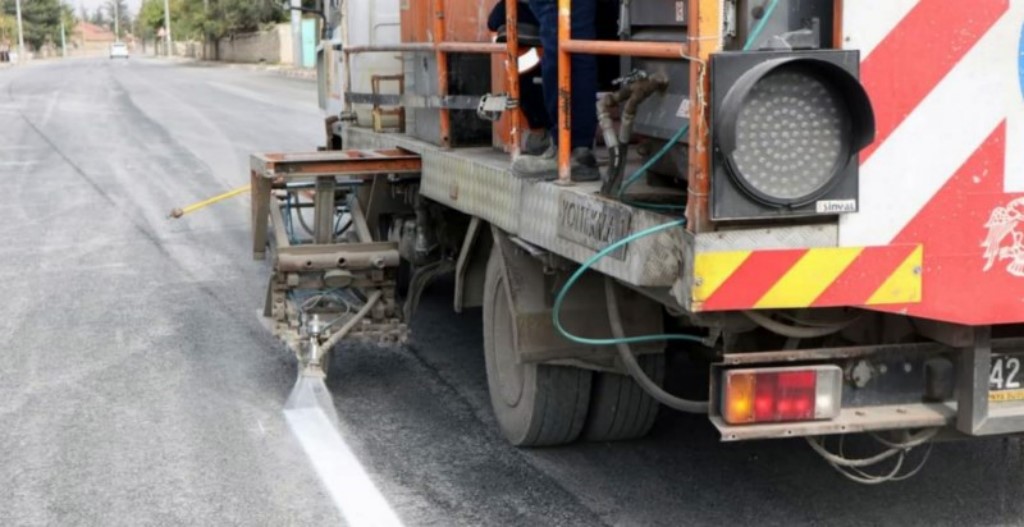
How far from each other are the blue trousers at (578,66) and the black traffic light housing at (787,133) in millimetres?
1297

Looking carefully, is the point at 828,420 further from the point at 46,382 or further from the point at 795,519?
the point at 46,382

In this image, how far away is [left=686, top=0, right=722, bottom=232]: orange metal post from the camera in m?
3.86

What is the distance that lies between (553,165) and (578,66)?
1.37 ft

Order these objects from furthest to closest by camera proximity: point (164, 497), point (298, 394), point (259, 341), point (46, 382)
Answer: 1. point (259, 341)
2. point (46, 382)
3. point (298, 394)
4. point (164, 497)

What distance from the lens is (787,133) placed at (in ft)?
12.7

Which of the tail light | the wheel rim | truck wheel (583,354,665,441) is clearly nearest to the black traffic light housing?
the tail light

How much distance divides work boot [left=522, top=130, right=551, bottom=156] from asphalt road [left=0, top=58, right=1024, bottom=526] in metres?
1.32

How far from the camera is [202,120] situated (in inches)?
1080

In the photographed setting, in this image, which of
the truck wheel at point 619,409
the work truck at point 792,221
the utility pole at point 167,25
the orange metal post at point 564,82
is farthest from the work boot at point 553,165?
the utility pole at point 167,25

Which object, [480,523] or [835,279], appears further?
[480,523]

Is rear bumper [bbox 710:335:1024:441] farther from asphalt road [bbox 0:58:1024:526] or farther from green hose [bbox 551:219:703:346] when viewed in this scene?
asphalt road [bbox 0:58:1024:526]

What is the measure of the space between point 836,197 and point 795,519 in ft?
5.29

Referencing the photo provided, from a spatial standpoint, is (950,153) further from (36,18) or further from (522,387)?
(36,18)

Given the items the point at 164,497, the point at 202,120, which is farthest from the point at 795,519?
the point at 202,120
